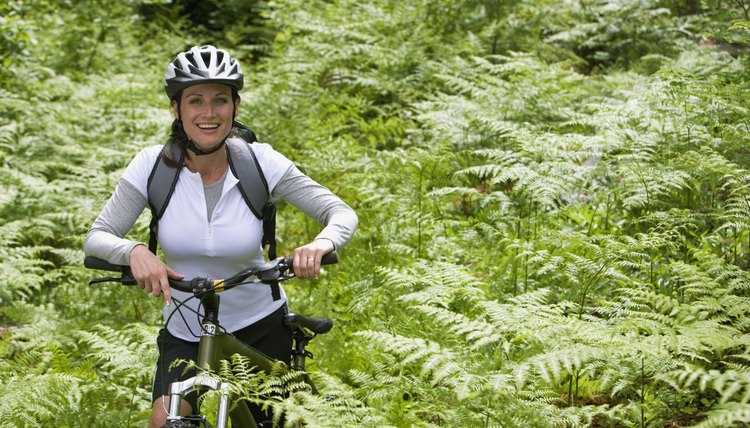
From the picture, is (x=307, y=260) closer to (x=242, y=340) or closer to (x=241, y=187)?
(x=241, y=187)

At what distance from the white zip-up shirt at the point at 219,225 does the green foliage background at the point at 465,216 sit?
25.1 inches

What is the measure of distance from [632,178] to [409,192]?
218 cm

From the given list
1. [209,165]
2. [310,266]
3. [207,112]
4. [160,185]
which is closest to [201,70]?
[207,112]

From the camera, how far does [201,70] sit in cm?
370

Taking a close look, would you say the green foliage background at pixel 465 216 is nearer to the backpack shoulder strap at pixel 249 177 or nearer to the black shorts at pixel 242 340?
the black shorts at pixel 242 340

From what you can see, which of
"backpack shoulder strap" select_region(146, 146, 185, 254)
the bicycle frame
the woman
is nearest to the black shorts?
the woman

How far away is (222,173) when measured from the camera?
3842mm

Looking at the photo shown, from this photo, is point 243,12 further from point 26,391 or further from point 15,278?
point 26,391

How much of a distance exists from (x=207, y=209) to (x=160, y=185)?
26 cm

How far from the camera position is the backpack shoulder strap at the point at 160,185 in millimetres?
3650

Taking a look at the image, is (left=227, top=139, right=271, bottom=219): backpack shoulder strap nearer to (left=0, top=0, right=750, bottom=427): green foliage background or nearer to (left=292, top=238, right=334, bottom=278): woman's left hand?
(left=292, top=238, right=334, bottom=278): woman's left hand

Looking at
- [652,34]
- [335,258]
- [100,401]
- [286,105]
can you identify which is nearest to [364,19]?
[286,105]

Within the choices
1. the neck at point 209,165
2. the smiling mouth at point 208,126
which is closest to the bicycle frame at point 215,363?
the neck at point 209,165

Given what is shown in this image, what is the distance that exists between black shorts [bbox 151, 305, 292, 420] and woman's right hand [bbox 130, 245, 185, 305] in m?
0.52
